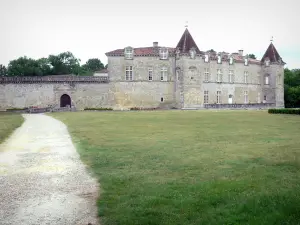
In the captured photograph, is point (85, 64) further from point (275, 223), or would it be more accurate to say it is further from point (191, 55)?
point (275, 223)

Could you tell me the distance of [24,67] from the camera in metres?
79.1

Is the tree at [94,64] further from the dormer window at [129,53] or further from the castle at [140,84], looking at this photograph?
the dormer window at [129,53]

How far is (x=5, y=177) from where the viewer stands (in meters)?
8.96

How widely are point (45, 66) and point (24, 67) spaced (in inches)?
206

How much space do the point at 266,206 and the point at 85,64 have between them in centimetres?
10055

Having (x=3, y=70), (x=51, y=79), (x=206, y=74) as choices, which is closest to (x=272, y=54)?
(x=206, y=74)

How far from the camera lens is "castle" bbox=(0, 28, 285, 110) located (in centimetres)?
4803

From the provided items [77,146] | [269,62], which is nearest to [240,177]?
[77,146]

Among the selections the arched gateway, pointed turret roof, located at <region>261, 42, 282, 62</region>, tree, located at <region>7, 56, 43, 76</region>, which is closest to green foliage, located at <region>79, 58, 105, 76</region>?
tree, located at <region>7, 56, 43, 76</region>

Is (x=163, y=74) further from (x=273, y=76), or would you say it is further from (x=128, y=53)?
(x=273, y=76)

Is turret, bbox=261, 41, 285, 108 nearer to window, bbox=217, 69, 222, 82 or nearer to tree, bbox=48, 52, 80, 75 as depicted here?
window, bbox=217, 69, 222, 82

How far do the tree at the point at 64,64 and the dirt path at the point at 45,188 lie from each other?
74.5 meters

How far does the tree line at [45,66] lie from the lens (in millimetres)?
78875

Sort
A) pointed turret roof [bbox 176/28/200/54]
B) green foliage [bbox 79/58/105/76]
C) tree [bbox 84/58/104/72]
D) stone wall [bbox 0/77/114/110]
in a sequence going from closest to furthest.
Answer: stone wall [bbox 0/77/114/110]
pointed turret roof [bbox 176/28/200/54]
green foliage [bbox 79/58/105/76]
tree [bbox 84/58/104/72]
